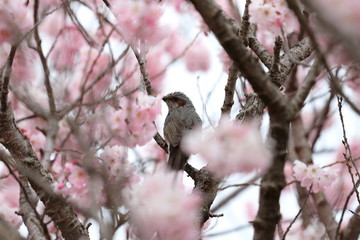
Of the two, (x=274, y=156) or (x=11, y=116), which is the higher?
(x=11, y=116)

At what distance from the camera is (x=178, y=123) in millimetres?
5098

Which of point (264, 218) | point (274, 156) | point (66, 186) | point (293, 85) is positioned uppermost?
point (293, 85)

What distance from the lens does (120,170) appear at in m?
2.71

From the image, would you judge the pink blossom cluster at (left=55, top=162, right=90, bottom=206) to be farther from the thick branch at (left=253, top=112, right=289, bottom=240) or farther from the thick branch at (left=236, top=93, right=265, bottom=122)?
the thick branch at (left=253, top=112, right=289, bottom=240)

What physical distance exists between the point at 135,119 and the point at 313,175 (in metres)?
1.28

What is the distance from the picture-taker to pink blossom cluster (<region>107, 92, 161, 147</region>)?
11.0ft

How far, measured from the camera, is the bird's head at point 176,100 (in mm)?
5766

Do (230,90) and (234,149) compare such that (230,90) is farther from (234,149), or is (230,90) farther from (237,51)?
(237,51)

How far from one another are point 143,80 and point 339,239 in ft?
5.68

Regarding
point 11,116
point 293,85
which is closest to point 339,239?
point 11,116

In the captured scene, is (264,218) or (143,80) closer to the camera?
(264,218)

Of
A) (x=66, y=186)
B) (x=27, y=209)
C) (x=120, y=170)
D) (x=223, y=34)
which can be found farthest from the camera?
(x=27, y=209)

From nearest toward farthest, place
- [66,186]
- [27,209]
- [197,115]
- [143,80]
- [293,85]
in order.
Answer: [66,186] → [27,209] → [143,80] → [197,115] → [293,85]

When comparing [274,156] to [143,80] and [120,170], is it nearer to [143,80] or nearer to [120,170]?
[120,170]
